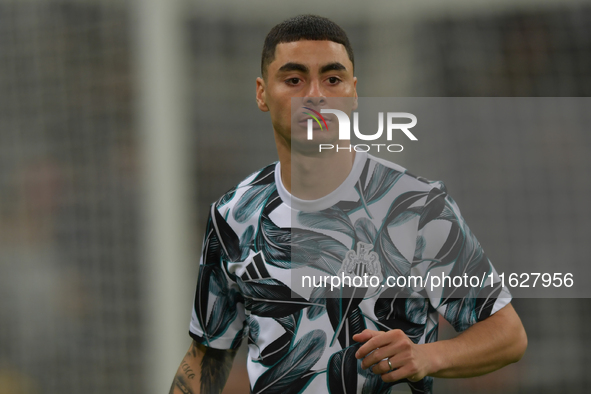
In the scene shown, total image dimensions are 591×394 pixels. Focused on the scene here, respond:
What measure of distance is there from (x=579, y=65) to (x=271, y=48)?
2067 mm

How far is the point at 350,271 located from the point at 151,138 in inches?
70.4

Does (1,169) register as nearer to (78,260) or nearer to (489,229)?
(78,260)

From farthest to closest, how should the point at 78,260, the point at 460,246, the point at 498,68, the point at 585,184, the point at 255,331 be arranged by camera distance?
1. the point at 78,260
2. the point at 498,68
3. the point at 585,184
4. the point at 255,331
5. the point at 460,246

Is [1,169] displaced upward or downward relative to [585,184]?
upward

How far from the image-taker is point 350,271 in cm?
98

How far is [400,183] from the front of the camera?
996 millimetres

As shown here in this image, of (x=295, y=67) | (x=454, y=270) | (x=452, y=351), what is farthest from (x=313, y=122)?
(x=452, y=351)

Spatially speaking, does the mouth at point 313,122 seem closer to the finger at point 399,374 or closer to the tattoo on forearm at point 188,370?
the finger at point 399,374

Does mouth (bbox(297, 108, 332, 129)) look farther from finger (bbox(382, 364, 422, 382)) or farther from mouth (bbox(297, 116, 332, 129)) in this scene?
finger (bbox(382, 364, 422, 382))

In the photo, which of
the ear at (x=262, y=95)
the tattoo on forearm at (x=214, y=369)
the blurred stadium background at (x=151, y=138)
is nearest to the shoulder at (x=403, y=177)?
the ear at (x=262, y=95)

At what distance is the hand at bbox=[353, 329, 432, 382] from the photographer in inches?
32.3

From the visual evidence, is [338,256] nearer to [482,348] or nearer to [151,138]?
[482,348]

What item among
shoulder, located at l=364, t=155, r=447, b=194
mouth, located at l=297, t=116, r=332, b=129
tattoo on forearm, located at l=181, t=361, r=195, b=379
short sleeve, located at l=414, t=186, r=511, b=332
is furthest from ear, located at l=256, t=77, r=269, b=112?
tattoo on forearm, located at l=181, t=361, r=195, b=379

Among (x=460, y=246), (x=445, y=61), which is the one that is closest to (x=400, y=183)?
(x=460, y=246)
